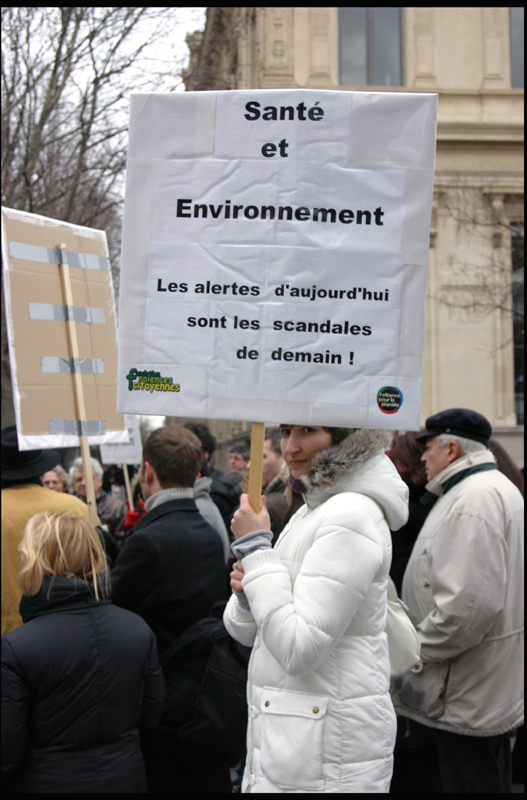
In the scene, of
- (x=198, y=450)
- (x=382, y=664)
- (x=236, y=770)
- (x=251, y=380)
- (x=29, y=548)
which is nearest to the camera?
(x=382, y=664)

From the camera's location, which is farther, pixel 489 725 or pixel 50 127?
pixel 50 127

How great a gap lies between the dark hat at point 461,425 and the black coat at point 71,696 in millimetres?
2014

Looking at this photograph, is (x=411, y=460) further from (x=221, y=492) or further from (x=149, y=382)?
(x=149, y=382)

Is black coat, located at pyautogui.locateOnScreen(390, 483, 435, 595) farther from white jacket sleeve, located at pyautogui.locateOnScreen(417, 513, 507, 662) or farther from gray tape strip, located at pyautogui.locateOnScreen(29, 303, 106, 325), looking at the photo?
gray tape strip, located at pyautogui.locateOnScreen(29, 303, 106, 325)

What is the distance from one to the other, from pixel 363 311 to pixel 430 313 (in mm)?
16277

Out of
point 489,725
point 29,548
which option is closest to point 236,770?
point 489,725

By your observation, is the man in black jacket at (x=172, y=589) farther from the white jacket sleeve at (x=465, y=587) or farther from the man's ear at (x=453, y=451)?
the man's ear at (x=453, y=451)

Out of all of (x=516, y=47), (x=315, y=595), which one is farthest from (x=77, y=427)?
(x=516, y=47)

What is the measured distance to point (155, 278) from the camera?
2.56m

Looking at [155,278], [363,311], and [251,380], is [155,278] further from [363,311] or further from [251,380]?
[363,311]

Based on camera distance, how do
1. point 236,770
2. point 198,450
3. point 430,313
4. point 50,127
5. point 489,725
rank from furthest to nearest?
1. point 430,313
2. point 50,127
3. point 236,770
4. point 198,450
5. point 489,725

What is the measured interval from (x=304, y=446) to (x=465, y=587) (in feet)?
4.82

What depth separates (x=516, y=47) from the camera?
18.9m

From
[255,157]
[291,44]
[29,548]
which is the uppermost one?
[291,44]
